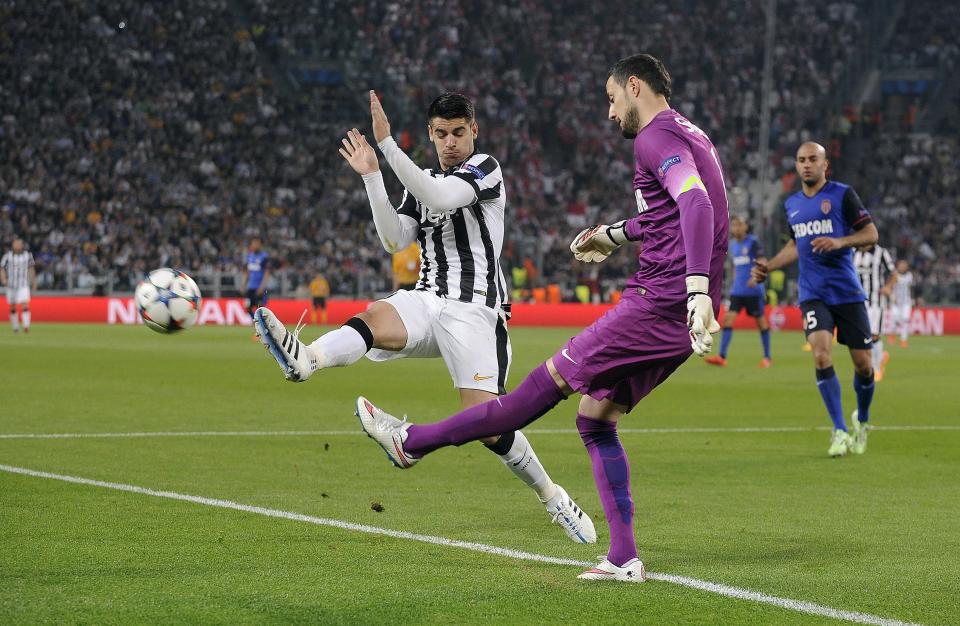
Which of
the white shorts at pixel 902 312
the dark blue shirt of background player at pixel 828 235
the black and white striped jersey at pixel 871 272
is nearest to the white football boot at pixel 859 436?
the dark blue shirt of background player at pixel 828 235

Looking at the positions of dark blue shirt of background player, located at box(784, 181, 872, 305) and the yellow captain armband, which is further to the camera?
dark blue shirt of background player, located at box(784, 181, 872, 305)

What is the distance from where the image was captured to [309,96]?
40.5 meters

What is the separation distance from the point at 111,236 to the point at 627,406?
3200 centimetres

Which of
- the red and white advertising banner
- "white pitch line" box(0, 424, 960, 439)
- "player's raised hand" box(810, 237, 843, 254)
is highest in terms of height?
"player's raised hand" box(810, 237, 843, 254)

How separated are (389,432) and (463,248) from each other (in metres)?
1.54

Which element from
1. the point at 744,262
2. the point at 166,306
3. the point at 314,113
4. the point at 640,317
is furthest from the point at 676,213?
the point at 314,113

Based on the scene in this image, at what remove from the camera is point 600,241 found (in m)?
6.17

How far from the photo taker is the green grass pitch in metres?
4.72

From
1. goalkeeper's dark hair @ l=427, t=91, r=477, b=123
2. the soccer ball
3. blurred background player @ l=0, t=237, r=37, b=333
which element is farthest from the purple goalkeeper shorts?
blurred background player @ l=0, t=237, r=37, b=333

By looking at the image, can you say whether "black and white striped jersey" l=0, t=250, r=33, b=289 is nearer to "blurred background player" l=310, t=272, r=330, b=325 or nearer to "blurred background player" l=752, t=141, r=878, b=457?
"blurred background player" l=310, t=272, r=330, b=325

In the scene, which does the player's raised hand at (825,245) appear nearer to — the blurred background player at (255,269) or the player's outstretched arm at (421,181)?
the player's outstretched arm at (421,181)

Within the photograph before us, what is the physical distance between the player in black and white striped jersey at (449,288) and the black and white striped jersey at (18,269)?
22142 mm

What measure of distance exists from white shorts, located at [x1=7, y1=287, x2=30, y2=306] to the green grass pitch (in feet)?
45.4

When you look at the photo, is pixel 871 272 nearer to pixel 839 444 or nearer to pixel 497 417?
pixel 839 444
